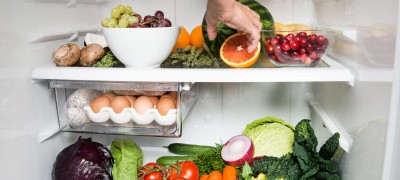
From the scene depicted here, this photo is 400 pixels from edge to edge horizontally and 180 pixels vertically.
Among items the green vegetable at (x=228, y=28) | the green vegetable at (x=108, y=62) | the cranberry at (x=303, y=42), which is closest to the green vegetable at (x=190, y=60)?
the green vegetable at (x=228, y=28)

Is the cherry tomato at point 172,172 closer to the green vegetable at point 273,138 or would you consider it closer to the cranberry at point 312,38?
the green vegetable at point 273,138

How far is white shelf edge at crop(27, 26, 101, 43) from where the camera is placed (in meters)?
1.07

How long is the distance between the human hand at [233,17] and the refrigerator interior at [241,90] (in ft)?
0.41

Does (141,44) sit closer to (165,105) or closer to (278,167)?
(165,105)

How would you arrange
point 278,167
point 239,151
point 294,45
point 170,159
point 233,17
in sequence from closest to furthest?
point 233,17
point 294,45
point 278,167
point 239,151
point 170,159

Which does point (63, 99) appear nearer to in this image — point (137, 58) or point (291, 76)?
point (137, 58)

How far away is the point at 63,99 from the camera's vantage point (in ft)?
3.92

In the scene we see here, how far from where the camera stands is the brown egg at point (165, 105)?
1.12 metres

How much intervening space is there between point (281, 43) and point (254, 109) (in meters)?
0.52

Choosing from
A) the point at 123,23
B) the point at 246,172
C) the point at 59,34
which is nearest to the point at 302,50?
the point at 246,172

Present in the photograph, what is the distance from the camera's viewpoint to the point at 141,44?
1051 mm

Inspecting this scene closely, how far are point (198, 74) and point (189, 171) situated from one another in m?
0.41

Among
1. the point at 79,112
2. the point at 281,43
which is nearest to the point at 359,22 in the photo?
the point at 281,43

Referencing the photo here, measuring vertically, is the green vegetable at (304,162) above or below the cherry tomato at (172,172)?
above
